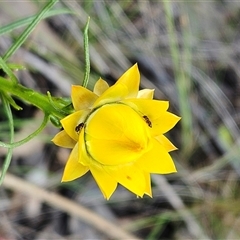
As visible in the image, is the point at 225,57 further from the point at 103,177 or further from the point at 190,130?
the point at 103,177

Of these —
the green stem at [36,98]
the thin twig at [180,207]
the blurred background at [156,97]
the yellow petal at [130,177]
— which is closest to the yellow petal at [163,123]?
the yellow petal at [130,177]

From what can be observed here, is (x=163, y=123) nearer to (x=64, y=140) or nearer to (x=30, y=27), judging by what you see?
(x=64, y=140)

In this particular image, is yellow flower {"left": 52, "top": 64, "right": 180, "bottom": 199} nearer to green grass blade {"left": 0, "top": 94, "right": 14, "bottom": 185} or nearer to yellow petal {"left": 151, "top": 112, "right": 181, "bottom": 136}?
yellow petal {"left": 151, "top": 112, "right": 181, "bottom": 136}

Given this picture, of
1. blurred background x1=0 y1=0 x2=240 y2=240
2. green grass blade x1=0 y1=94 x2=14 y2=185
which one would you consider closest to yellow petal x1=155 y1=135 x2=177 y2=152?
green grass blade x1=0 y1=94 x2=14 y2=185

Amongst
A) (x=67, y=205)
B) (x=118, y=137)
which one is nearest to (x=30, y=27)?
(x=118, y=137)

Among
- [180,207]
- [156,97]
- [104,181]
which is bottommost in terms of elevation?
[180,207]
